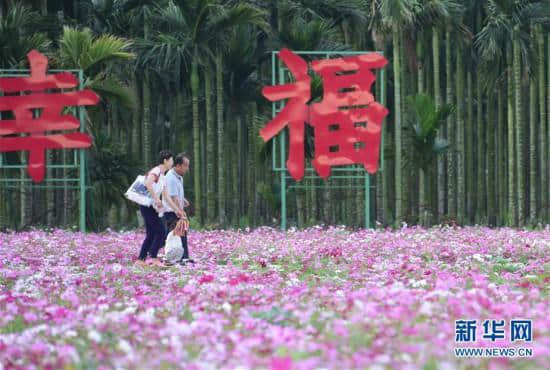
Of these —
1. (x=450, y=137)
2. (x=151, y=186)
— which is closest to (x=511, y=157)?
(x=450, y=137)

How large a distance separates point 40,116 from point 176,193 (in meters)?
9.27

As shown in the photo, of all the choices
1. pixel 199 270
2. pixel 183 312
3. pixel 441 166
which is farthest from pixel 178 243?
pixel 441 166

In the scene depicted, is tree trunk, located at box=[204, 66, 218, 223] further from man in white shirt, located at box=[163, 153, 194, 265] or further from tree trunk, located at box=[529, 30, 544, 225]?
man in white shirt, located at box=[163, 153, 194, 265]

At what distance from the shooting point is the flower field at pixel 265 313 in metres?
4.95

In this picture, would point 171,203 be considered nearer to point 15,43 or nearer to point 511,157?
point 15,43

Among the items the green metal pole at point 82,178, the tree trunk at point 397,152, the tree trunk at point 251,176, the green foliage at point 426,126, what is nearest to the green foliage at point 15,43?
the green metal pole at point 82,178

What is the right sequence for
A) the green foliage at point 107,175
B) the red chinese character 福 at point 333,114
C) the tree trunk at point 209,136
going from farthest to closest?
the tree trunk at point 209,136
the green foliage at point 107,175
the red chinese character 福 at point 333,114

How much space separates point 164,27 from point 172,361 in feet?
77.7

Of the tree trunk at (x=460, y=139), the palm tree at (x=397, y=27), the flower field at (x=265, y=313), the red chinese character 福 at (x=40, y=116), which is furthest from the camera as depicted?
the tree trunk at (x=460, y=139)

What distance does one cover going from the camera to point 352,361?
4.70 meters

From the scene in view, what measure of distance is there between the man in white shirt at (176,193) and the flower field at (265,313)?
741 mm

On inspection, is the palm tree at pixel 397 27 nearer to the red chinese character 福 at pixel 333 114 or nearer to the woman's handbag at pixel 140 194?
the red chinese character 福 at pixel 333 114

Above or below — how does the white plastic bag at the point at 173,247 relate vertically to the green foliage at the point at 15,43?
below

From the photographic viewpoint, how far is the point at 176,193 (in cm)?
1258
